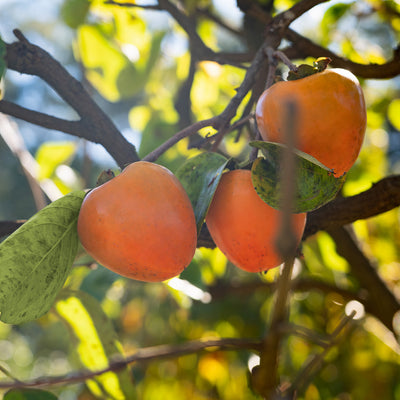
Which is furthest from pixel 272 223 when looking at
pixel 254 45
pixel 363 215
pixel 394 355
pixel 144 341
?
pixel 144 341

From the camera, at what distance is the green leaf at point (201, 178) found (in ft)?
2.27

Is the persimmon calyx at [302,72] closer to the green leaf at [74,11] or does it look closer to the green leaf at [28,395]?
the green leaf at [28,395]

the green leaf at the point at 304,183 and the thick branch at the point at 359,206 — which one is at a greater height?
the green leaf at the point at 304,183

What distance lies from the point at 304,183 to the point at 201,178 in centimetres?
21

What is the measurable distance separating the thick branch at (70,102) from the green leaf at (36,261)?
0.23m

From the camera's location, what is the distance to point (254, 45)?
52.1 inches

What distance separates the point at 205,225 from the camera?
2.78 feet

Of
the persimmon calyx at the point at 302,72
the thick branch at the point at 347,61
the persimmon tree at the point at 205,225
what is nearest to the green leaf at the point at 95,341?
the persimmon tree at the point at 205,225

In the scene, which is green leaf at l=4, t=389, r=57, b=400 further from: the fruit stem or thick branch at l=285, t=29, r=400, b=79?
thick branch at l=285, t=29, r=400, b=79

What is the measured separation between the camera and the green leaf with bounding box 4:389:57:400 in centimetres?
77

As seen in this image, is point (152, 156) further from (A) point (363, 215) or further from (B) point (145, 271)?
(A) point (363, 215)

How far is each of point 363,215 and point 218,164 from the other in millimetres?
292

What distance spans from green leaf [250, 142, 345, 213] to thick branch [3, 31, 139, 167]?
33 centimetres

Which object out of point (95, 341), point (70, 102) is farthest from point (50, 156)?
point (95, 341)
